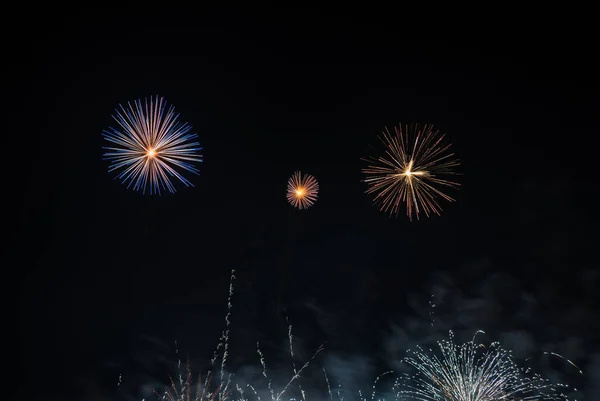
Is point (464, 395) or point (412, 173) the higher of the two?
point (412, 173)

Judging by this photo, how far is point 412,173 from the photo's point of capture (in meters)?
16.8

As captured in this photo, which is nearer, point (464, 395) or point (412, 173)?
point (412, 173)

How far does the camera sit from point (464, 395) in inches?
1046

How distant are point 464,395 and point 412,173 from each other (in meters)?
19.6
